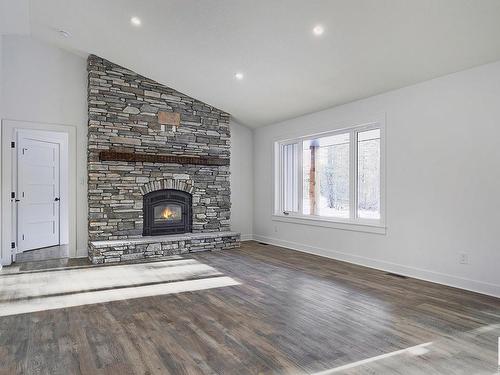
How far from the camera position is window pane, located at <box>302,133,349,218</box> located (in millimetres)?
5652

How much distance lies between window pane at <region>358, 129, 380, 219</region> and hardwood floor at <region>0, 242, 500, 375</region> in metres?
1.31

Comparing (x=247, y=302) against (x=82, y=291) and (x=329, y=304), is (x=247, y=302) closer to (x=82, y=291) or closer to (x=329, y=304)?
(x=329, y=304)

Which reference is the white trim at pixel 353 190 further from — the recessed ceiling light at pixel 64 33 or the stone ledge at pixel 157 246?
the recessed ceiling light at pixel 64 33

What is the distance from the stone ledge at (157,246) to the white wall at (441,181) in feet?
7.42

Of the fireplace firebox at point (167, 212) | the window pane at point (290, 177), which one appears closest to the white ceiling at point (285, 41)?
the window pane at point (290, 177)

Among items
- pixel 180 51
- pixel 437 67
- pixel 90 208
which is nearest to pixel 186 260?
pixel 90 208

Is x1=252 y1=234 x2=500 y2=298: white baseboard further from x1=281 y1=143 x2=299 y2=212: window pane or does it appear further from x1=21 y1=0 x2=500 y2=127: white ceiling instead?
x1=21 y1=0 x2=500 y2=127: white ceiling

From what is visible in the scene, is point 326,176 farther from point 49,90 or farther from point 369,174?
point 49,90

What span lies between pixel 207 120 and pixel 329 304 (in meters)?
4.48

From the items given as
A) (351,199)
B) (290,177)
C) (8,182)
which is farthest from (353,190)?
(8,182)

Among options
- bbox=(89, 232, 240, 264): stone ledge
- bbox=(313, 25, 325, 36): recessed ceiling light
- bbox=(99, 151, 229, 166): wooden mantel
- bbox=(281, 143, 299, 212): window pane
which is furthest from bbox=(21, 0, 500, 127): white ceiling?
bbox=(89, 232, 240, 264): stone ledge

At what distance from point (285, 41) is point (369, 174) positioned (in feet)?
7.55

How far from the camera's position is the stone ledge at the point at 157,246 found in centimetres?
543

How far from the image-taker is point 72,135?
19.2ft
